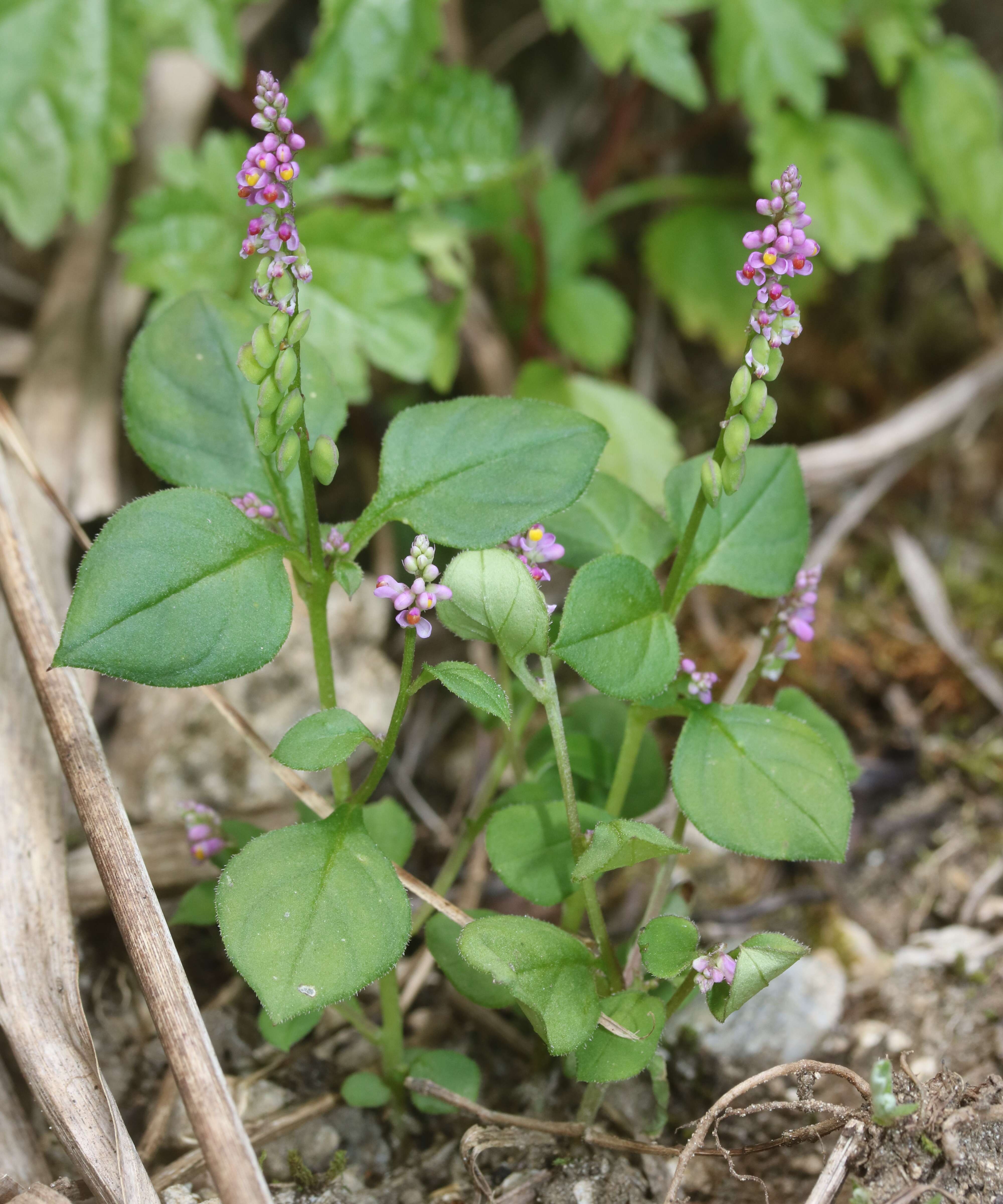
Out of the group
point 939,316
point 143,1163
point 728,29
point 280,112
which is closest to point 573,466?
point 280,112

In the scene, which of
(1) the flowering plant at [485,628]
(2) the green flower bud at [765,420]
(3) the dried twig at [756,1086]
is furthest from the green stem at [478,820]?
(2) the green flower bud at [765,420]

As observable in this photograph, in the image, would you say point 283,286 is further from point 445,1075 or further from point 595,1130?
point 595,1130

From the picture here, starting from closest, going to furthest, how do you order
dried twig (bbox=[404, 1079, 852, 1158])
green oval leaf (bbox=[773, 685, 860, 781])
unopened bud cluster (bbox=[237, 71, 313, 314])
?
unopened bud cluster (bbox=[237, 71, 313, 314]), dried twig (bbox=[404, 1079, 852, 1158]), green oval leaf (bbox=[773, 685, 860, 781])

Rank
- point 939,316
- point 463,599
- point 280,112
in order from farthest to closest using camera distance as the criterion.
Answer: point 939,316 → point 463,599 → point 280,112

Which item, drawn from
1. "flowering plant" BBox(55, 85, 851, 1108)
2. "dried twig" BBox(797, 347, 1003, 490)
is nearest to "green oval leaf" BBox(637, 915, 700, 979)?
"flowering plant" BBox(55, 85, 851, 1108)

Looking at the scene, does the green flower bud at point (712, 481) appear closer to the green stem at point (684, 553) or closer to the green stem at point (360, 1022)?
the green stem at point (684, 553)

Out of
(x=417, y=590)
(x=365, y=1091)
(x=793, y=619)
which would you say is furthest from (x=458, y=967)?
(x=793, y=619)

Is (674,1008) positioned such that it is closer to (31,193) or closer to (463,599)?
(463,599)

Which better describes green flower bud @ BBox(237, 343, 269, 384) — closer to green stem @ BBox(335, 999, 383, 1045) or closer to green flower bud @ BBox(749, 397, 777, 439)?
green flower bud @ BBox(749, 397, 777, 439)
